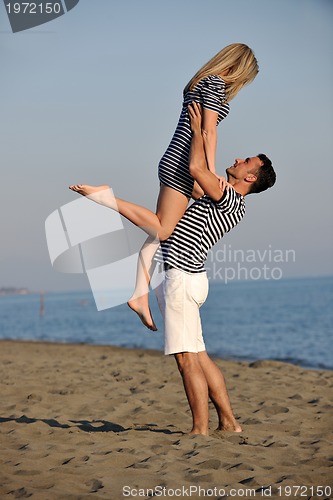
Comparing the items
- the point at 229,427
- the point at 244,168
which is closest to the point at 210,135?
the point at 244,168

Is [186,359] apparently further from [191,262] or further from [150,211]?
[150,211]

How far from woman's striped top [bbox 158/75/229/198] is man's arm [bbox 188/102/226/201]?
116 millimetres

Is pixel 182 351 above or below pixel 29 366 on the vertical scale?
above

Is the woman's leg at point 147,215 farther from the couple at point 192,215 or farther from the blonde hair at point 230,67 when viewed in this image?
the blonde hair at point 230,67

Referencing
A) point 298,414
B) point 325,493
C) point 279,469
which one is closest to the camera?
point 325,493

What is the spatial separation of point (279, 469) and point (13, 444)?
1.84m

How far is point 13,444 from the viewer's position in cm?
485

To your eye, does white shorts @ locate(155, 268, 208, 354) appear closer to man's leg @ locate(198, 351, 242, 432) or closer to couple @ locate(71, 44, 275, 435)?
couple @ locate(71, 44, 275, 435)

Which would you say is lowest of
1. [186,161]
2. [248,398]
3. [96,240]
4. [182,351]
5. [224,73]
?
[248,398]

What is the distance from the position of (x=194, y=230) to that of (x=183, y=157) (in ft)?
1.67

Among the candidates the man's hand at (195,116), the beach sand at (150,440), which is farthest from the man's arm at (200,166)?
the beach sand at (150,440)

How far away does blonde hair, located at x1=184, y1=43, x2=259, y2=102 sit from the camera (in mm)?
4965

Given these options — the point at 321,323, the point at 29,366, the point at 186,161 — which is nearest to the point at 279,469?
the point at 186,161

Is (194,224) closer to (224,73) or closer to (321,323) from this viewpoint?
(224,73)
